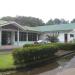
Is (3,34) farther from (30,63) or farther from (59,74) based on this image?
(59,74)

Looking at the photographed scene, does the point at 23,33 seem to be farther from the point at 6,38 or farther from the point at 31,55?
→ the point at 31,55

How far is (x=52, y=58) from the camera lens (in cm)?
1712

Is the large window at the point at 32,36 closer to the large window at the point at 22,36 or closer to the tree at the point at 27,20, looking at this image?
the large window at the point at 22,36

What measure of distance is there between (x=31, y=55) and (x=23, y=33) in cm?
2484

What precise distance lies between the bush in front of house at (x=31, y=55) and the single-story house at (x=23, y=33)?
1546 cm

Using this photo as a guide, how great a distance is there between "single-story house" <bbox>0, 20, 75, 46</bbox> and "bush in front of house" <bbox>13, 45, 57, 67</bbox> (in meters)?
15.5

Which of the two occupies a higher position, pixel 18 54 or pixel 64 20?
pixel 64 20

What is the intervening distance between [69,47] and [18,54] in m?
13.0

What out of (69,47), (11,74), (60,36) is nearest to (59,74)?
(11,74)

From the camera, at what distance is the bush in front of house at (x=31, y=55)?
43.2ft

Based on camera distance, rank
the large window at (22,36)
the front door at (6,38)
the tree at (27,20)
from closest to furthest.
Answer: the front door at (6,38), the large window at (22,36), the tree at (27,20)

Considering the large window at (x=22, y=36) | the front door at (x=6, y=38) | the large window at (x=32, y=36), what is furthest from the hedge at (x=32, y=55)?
the large window at (x=32, y=36)

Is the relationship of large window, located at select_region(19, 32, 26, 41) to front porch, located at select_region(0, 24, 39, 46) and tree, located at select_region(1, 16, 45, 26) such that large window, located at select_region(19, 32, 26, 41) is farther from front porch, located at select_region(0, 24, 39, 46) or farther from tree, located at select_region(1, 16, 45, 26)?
tree, located at select_region(1, 16, 45, 26)

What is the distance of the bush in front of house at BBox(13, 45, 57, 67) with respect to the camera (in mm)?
13158
